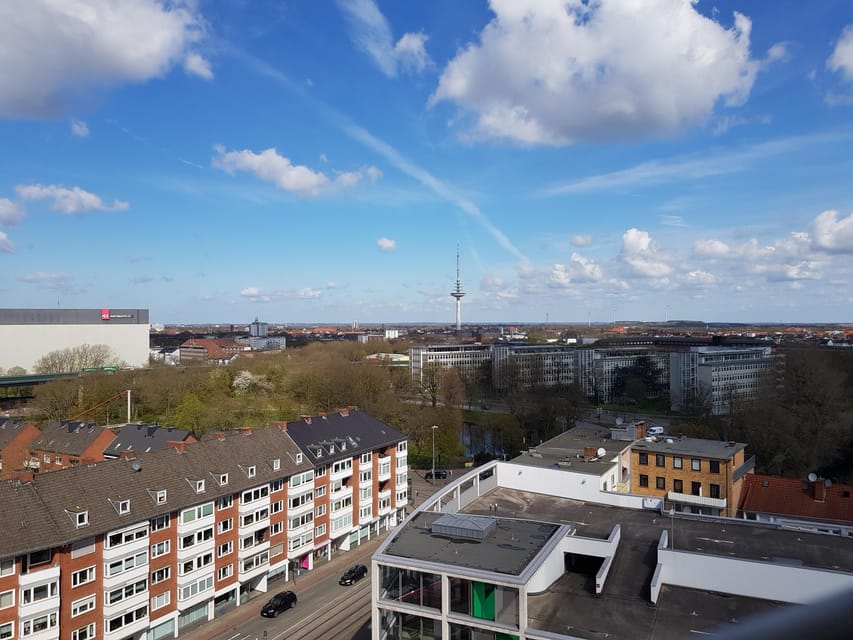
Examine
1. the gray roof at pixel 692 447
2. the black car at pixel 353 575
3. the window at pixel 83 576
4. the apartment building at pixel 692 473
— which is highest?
the gray roof at pixel 692 447

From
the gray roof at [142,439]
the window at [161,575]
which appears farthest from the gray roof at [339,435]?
the window at [161,575]

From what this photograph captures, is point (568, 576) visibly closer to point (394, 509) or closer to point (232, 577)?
point (232, 577)

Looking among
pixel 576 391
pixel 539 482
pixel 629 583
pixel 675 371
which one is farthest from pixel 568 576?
pixel 675 371

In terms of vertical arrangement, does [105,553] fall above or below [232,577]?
above

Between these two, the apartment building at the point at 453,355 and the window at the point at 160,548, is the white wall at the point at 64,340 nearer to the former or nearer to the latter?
the apartment building at the point at 453,355

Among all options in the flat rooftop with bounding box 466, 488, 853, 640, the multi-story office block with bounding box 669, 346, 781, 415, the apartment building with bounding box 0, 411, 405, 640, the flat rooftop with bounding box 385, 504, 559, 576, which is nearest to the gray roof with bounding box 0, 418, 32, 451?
the apartment building with bounding box 0, 411, 405, 640
